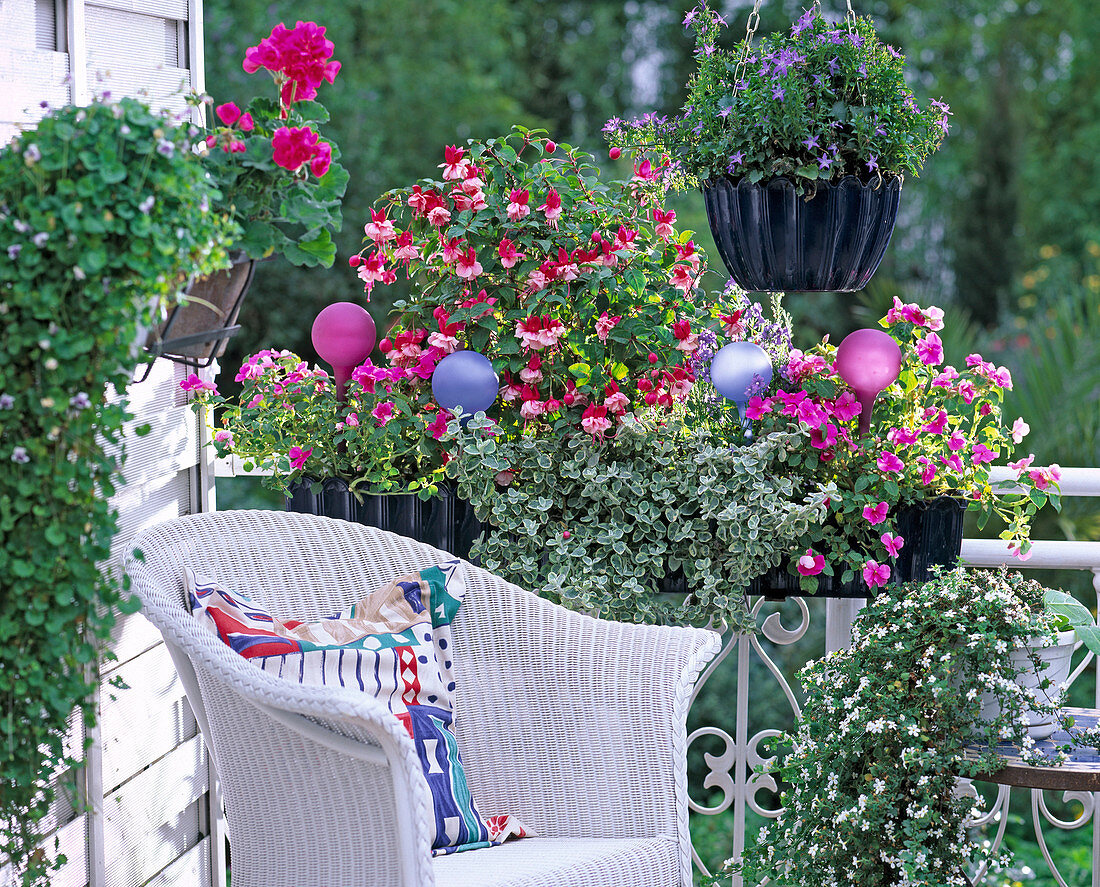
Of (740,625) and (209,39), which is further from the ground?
(209,39)

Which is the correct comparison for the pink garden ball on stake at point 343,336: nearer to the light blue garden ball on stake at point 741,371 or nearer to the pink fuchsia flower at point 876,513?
the light blue garden ball on stake at point 741,371

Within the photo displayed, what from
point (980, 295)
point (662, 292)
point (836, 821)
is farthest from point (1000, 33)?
point (836, 821)

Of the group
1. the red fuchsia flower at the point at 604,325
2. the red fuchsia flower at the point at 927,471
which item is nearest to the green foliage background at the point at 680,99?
the red fuchsia flower at the point at 927,471

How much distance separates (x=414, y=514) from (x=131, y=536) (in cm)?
44

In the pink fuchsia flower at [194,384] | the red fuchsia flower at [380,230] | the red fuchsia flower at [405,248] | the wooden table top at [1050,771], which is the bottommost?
the wooden table top at [1050,771]

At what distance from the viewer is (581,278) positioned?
188 centimetres

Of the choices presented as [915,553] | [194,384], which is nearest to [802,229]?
[915,553]

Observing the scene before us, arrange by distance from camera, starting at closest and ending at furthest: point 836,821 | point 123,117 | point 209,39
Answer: point 123,117, point 836,821, point 209,39

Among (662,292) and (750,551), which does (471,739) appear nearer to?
(750,551)

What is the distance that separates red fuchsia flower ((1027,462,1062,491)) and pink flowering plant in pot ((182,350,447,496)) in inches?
38.7

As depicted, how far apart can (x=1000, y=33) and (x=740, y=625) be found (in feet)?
20.9

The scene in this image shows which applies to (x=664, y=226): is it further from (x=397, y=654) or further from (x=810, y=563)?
(x=397, y=654)

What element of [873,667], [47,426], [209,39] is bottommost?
[873,667]

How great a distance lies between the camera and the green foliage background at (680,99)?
18.9ft
